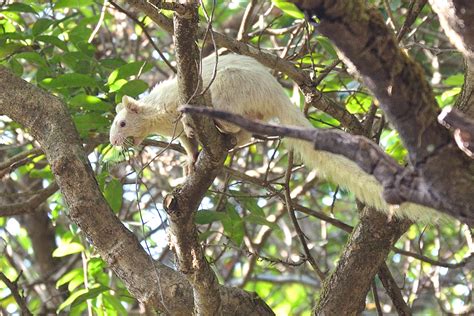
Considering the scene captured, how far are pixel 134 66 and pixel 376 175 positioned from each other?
7.76 feet

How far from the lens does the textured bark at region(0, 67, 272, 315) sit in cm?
338

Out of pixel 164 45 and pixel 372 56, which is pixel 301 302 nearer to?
pixel 164 45

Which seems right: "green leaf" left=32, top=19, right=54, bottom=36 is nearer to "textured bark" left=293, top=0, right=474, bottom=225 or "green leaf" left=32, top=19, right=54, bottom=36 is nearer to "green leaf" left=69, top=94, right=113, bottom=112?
"green leaf" left=69, top=94, right=113, bottom=112

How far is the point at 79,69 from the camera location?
4457 millimetres

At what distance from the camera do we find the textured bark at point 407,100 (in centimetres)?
178

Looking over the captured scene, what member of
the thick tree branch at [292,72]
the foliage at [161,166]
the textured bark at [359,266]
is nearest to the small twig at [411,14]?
the foliage at [161,166]

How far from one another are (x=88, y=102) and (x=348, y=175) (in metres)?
1.39

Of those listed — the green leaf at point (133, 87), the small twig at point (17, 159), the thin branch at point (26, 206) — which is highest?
the green leaf at point (133, 87)

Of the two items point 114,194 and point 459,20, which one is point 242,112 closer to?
point 114,194

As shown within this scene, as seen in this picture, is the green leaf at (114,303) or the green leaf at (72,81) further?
the green leaf at (114,303)

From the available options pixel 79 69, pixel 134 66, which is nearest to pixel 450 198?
pixel 134 66

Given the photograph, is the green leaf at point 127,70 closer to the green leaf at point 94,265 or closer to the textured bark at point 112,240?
the textured bark at point 112,240

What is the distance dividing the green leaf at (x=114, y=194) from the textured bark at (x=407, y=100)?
2578mm

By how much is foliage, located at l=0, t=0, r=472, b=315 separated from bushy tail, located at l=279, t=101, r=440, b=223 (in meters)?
0.23
